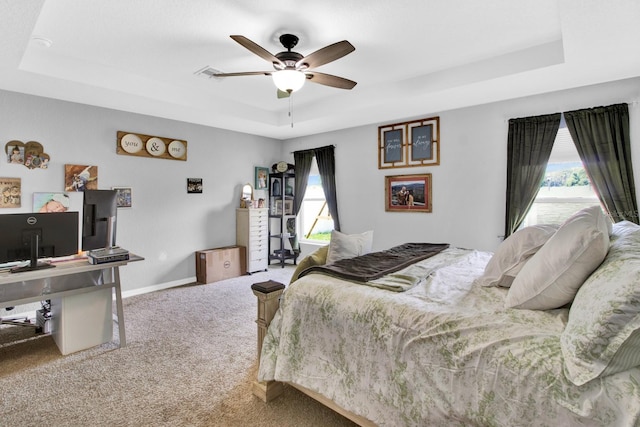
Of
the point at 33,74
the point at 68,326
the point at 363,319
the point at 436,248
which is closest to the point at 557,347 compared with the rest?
the point at 363,319

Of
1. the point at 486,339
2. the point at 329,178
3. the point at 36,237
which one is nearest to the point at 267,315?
the point at 486,339

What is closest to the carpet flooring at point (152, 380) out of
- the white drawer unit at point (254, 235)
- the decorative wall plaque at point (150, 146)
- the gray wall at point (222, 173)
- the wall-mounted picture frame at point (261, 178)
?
the gray wall at point (222, 173)

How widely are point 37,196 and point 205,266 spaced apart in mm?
2111

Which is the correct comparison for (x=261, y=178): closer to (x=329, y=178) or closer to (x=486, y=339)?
→ (x=329, y=178)

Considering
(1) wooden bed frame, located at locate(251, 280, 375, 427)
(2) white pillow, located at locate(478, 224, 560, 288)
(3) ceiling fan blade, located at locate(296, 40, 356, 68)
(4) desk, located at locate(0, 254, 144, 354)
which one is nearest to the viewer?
(2) white pillow, located at locate(478, 224, 560, 288)

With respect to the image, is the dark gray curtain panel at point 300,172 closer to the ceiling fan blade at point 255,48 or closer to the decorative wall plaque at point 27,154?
the ceiling fan blade at point 255,48

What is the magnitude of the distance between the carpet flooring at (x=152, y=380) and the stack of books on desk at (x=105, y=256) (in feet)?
2.54

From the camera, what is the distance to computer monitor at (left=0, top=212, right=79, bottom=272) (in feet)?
7.88

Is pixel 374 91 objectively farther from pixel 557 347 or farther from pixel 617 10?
pixel 557 347

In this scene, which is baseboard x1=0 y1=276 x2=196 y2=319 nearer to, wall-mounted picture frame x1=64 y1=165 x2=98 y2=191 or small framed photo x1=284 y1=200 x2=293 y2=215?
wall-mounted picture frame x1=64 y1=165 x2=98 y2=191

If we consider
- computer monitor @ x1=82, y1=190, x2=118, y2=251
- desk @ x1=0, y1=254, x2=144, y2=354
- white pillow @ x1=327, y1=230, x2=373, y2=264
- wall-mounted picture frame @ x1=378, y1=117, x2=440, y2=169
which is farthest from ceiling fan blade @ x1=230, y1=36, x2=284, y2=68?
wall-mounted picture frame @ x1=378, y1=117, x2=440, y2=169

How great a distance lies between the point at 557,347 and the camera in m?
1.18

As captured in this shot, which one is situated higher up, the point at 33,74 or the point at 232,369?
the point at 33,74

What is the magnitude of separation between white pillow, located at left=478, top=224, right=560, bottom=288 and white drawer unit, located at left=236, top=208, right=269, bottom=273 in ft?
12.9
